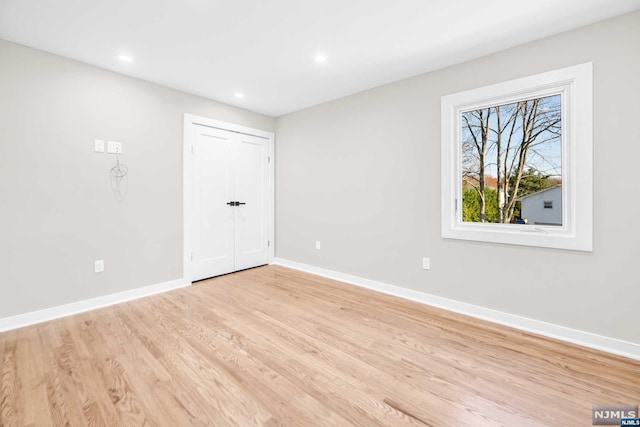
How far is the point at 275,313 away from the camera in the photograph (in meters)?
2.71

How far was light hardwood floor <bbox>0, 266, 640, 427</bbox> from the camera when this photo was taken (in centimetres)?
146

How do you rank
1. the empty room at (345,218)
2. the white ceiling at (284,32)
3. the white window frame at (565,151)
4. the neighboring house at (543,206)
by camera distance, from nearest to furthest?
the empty room at (345,218) → the white ceiling at (284,32) → the white window frame at (565,151) → the neighboring house at (543,206)

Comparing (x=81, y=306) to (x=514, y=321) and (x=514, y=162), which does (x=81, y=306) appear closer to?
(x=514, y=321)

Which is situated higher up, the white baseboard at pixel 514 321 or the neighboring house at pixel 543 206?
the neighboring house at pixel 543 206

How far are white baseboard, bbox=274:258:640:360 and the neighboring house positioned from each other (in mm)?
860

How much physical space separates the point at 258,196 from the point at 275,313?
7.25 ft

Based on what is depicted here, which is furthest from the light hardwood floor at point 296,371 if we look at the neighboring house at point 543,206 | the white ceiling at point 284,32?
the white ceiling at point 284,32

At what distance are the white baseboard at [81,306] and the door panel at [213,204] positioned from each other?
1.29ft

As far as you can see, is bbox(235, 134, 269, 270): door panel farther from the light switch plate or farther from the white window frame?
the white window frame

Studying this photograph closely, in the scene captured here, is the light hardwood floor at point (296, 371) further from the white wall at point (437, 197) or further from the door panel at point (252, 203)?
the door panel at point (252, 203)

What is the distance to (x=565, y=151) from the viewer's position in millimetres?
2277

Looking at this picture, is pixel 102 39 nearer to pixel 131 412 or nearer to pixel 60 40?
pixel 60 40

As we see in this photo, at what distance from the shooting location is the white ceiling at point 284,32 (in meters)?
1.97

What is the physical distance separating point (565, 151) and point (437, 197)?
3.47ft
